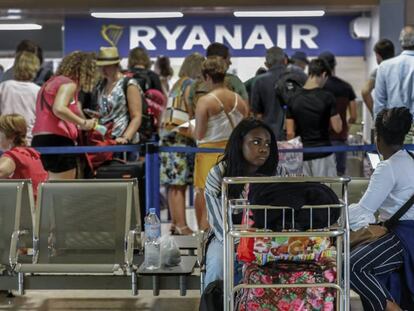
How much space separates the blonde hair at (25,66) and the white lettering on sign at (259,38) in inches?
196

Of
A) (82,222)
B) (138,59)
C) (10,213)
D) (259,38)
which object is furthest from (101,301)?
(259,38)

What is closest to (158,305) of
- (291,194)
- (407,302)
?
(407,302)

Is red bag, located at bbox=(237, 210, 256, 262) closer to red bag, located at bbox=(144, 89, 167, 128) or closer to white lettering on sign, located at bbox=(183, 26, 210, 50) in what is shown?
red bag, located at bbox=(144, 89, 167, 128)

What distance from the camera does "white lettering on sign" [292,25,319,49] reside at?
11727 mm

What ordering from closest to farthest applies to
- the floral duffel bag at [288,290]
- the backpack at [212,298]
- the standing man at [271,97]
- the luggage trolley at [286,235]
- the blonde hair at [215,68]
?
the luggage trolley at [286,235]
the floral duffel bag at [288,290]
the backpack at [212,298]
the blonde hair at [215,68]
the standing man at [271,97]

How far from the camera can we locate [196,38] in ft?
38.1

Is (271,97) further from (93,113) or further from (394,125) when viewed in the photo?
(394,125)

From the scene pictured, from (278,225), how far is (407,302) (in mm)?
1100

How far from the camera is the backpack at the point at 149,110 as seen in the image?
7.05 metres

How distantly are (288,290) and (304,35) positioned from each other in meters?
8.51

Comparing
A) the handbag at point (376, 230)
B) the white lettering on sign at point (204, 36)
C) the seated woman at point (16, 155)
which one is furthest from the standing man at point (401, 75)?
the white lettering on sign at point (204, 36)

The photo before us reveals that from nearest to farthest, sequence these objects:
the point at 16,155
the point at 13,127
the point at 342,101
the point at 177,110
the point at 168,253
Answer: the point at 168,253 < the point at 16,155 < the point at 13,127 < the point at 177,110 < the point at 342,101

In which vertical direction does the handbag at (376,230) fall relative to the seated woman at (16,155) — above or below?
below

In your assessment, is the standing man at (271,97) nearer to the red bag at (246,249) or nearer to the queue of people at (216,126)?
the queue of people at (216,126)
